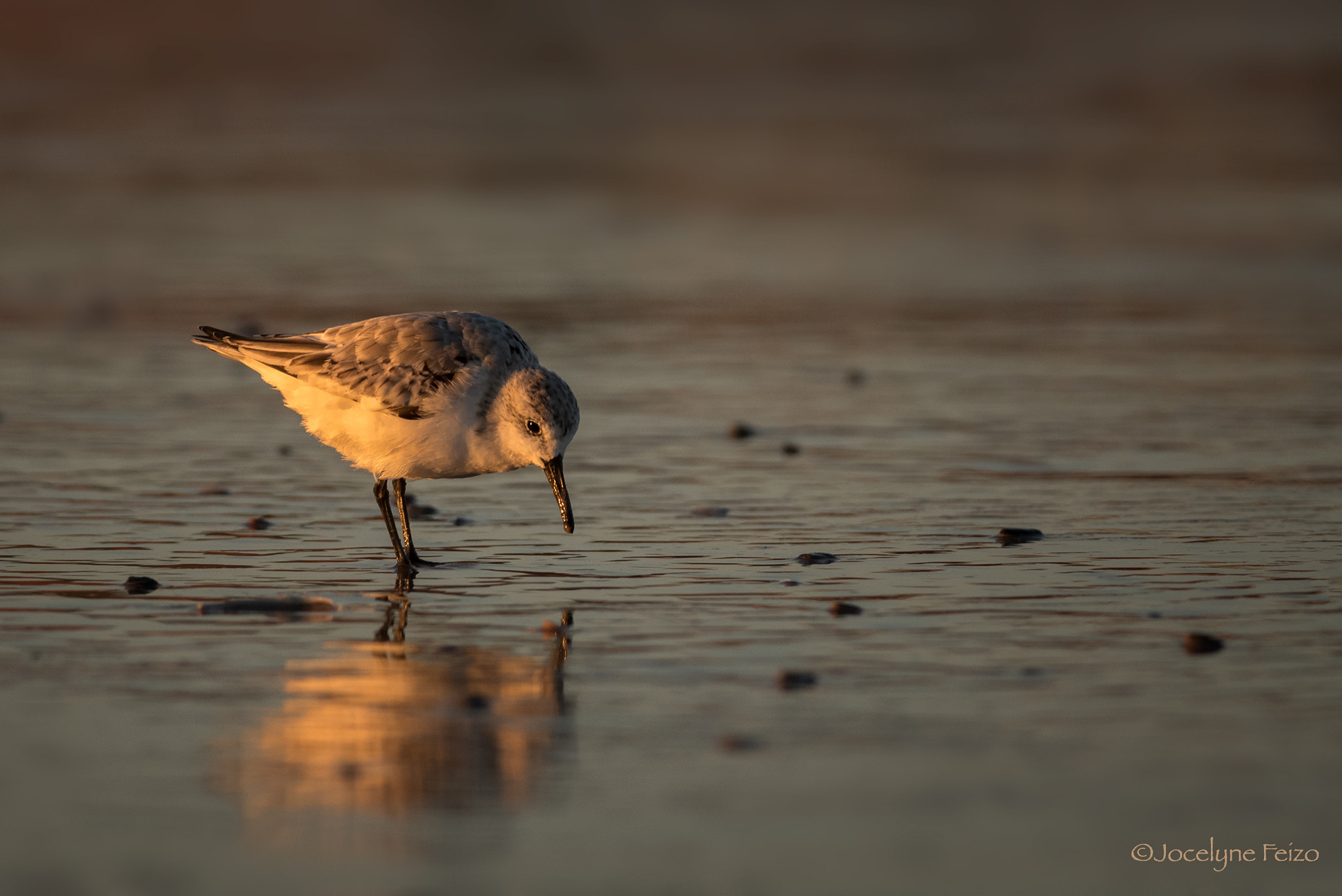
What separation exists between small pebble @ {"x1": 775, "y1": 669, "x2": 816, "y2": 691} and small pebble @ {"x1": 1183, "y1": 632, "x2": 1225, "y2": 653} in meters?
1.39

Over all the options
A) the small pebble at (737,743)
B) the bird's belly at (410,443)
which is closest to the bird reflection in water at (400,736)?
the small pebble at (737,743)

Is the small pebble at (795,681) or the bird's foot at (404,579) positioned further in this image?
the bird's foot at (404,579)

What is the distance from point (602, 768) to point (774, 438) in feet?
19.1

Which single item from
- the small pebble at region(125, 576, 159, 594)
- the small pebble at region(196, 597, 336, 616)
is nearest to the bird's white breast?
the small pebble at region(196, 597, 336, 616)

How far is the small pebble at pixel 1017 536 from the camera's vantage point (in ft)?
28.4

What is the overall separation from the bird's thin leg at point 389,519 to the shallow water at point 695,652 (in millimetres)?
98

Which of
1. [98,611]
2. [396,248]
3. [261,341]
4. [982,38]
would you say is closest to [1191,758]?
[98,611]

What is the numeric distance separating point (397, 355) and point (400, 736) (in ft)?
9.98

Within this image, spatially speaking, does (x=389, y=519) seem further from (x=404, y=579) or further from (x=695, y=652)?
(x=695, y=652)

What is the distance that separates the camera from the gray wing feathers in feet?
28.1

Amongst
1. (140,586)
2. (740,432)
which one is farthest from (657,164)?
(140,586)

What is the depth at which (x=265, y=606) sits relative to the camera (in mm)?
7453

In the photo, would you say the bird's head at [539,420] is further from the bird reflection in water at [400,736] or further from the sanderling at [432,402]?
the bird reflection in water at [400,736]

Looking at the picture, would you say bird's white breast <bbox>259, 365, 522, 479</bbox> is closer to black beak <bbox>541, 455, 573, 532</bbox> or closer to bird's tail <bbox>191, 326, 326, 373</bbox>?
black beak <bbox>541, 455, 573, 532</bbox>
